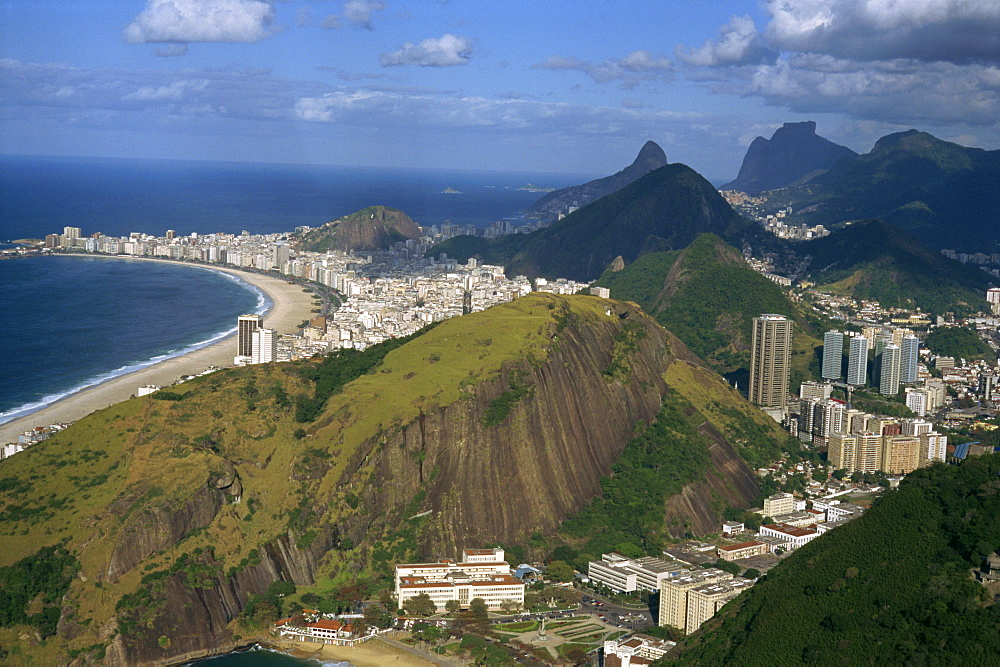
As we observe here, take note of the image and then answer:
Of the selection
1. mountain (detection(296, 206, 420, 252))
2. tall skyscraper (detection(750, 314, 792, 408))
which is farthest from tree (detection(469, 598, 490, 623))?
mountain (detection(296, 206, 420, 252))

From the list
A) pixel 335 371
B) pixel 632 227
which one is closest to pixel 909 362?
pixel 335 371

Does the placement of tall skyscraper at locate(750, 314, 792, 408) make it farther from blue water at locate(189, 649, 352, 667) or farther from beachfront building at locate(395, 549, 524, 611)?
blue water at locate(189, 649, 352, 667)

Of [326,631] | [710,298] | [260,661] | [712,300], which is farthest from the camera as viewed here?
[710,298]

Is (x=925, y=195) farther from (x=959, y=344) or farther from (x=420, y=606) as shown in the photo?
(x=420, y=606)

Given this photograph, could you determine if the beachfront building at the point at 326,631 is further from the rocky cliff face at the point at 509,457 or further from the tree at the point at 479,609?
the rocky cliff face at the point at 509,457

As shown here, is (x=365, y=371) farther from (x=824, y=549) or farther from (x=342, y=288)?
(x=342, y=288)

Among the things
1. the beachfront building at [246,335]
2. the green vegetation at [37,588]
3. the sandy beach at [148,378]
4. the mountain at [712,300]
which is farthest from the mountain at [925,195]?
the green vegetation at [37,588]
